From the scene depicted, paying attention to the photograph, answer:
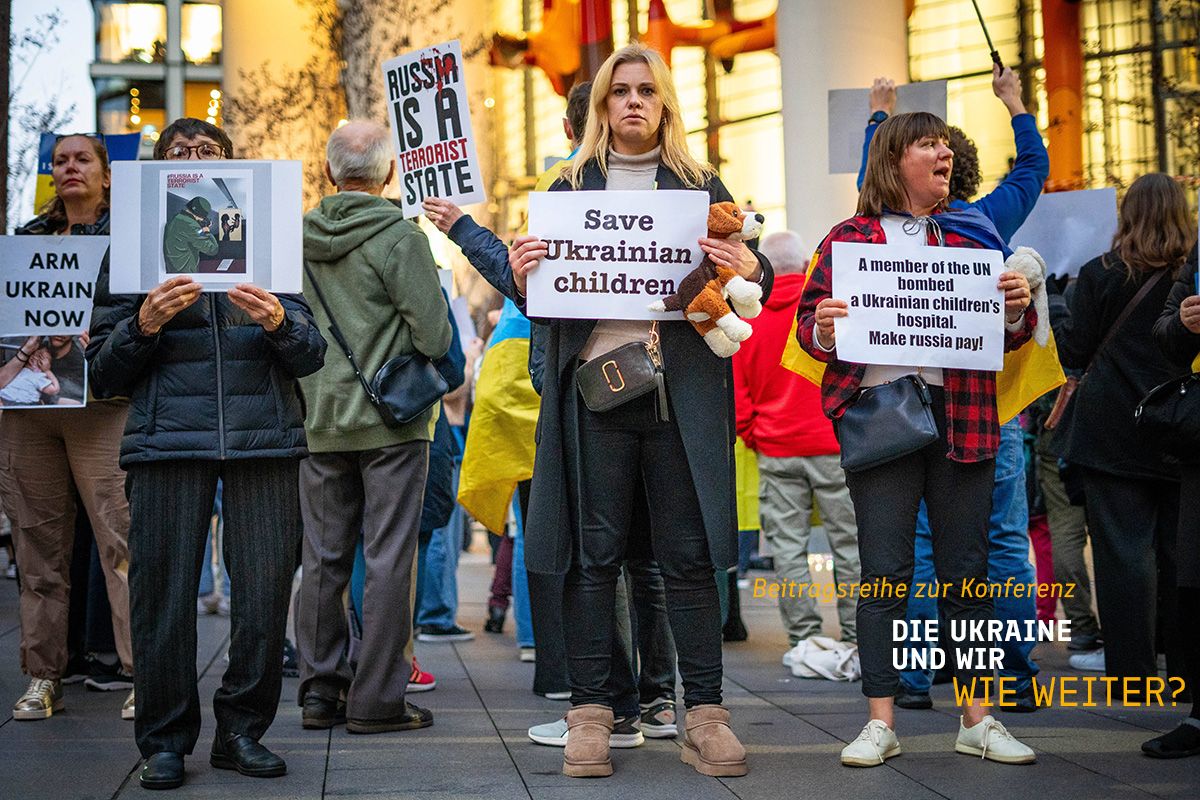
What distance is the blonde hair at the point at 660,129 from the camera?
4.06 metres

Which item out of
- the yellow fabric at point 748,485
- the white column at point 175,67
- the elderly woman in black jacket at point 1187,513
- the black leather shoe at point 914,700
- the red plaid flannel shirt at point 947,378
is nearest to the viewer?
the red plaid flannel shirt at point 947,378

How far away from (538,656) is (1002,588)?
194 centimetres

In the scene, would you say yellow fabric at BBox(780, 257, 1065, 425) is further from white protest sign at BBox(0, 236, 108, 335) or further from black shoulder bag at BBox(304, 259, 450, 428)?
white protest sign at BBox(0, 236, 108, 335)

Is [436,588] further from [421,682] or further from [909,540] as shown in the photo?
[909,540]

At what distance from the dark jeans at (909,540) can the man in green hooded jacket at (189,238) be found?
7.16 ft

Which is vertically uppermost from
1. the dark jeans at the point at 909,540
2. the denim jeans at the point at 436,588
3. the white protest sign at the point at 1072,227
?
the white protest sign at the point at 1072,227

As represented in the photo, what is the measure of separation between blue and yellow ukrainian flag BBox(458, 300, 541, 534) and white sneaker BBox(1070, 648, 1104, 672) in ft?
9.01

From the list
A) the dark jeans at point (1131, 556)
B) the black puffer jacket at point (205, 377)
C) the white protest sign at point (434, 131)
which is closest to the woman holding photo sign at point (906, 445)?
the dark jeans at point (1131, 556)

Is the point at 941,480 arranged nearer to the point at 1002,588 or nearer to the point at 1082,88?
the point at 1002,588

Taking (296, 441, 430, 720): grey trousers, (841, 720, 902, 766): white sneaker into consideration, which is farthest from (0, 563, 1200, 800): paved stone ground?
(296, 441, 430, 720): grey trousers

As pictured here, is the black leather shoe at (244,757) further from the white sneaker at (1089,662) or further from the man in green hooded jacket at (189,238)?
the white sneaker at (1089,662)

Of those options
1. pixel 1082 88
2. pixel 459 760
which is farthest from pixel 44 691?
pixel 1082 88

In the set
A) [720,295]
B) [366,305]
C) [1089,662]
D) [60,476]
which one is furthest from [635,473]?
[1089,662]

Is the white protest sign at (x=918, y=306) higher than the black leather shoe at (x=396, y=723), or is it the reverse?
the white protest sign at (x=918, y=306)
